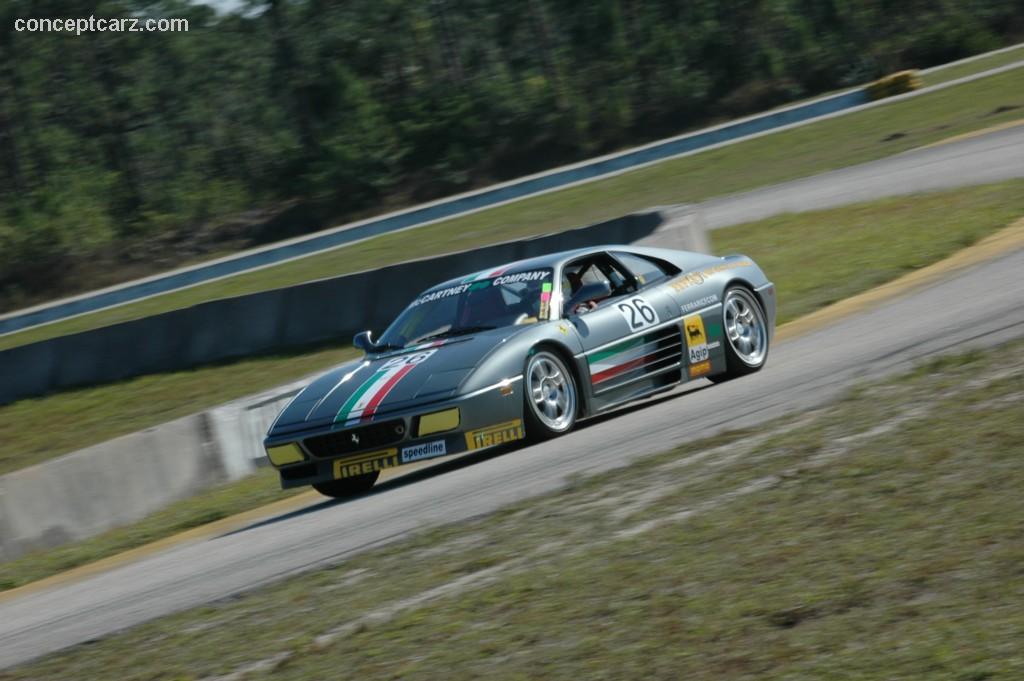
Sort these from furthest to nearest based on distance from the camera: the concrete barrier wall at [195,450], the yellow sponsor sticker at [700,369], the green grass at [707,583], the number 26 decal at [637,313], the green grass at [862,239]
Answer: the green grass at [862,239] → the concrete barrier wall at [195,450] → the yellow sponsor sticker at [700,369] → the number 26 decal at [637,313] → the green grass at [707,583]

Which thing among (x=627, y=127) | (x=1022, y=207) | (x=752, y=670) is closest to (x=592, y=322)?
(x=752, y=670)

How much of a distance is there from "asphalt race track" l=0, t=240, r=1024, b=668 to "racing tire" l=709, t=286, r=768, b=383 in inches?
6.2

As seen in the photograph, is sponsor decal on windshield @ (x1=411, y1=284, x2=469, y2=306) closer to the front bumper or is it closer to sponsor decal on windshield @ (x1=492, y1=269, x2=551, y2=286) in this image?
sponsor decal on windshield @ (x1=492, y1=269, x2=551, y2=286)

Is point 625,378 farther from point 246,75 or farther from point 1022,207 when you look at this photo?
point 246,75

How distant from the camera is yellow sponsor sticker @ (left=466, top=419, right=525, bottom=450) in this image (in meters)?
8.28

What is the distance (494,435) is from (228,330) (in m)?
9.46

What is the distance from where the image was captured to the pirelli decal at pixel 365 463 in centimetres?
835

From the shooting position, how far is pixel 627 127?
50.6 metres

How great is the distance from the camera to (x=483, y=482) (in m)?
7.70

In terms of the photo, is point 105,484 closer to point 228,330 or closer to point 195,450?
point 195,450

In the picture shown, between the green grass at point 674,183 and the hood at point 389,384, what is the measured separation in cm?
1443

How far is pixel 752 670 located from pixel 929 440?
98.5 inches

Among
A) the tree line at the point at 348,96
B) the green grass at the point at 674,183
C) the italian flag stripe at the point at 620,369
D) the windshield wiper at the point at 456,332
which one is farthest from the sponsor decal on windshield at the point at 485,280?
the tree line at the point at 348,96

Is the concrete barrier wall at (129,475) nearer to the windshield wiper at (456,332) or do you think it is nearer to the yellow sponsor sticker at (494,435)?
the windshield wiper at (456,332)
